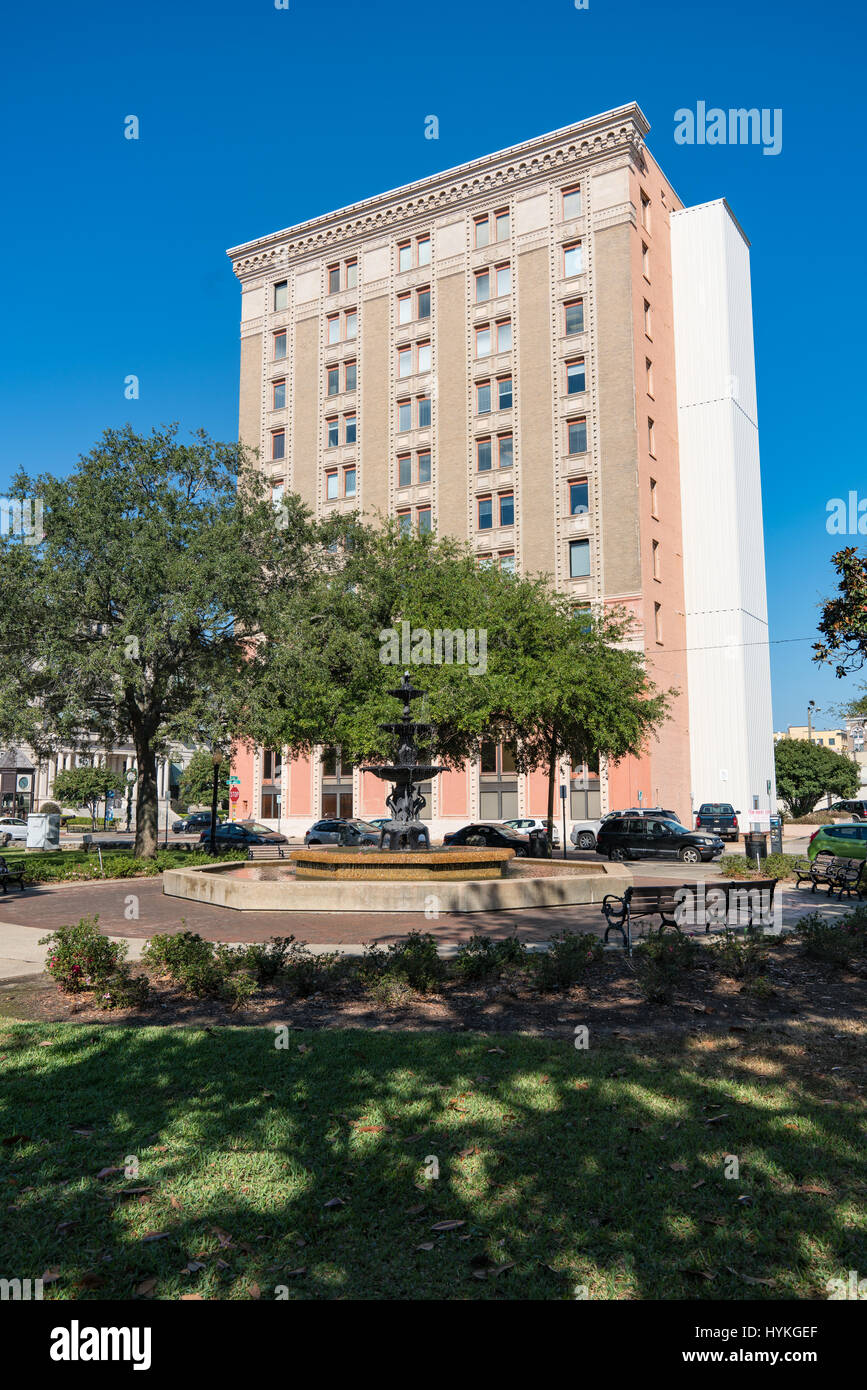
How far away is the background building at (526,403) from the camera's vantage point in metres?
47.3

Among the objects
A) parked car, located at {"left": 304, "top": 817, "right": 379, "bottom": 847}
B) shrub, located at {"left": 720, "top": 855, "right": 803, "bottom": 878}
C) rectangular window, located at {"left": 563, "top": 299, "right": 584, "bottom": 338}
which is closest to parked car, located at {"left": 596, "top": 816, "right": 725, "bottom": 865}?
shrub, located at {"left": 720, "top": 855, "right": 803, "bottom": 878}

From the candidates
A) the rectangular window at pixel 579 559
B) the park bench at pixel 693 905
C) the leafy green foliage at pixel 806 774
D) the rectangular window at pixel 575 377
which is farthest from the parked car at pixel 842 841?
the leafy green foliage at pixel 806 774

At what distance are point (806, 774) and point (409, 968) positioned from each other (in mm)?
91288

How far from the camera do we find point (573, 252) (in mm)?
50062

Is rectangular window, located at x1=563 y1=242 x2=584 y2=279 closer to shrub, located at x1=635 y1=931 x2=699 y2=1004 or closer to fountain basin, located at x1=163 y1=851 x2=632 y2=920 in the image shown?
fountain basin, located at x1=163 y1=851 x2=632 y2=920

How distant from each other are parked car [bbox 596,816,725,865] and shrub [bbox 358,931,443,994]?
22.8 meters

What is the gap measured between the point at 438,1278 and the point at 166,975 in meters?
6.84

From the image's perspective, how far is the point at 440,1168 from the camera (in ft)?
16.0

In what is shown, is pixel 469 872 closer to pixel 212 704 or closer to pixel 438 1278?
pixel 212 704

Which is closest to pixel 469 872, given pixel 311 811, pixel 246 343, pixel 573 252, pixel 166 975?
pixel 166 975

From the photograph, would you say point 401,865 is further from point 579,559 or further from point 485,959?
point 579,559

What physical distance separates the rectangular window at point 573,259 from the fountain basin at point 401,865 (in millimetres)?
41462

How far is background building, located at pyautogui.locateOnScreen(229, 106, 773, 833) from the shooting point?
47.3 meters
